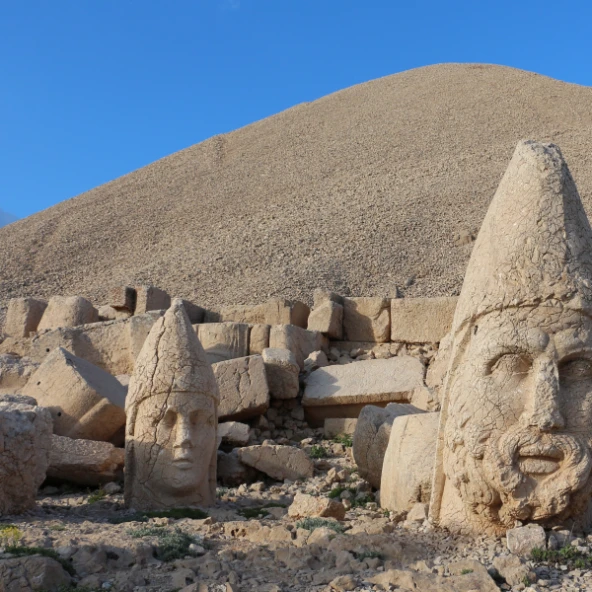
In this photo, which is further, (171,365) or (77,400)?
(77,400)

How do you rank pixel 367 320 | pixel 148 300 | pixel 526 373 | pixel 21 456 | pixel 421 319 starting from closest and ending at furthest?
pixel 526 373, pixel 21 456, pixel 421 319, pixel 367 320, pixel 148 300

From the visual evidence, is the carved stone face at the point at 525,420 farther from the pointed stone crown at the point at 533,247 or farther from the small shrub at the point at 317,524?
the small shrub at the point at 317,524

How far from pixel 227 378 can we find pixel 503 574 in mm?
7101

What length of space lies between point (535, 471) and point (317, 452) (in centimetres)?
564

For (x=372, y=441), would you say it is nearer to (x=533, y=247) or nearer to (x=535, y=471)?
(x=535, y=471)

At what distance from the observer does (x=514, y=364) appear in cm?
521

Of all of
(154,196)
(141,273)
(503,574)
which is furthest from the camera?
(154,196)

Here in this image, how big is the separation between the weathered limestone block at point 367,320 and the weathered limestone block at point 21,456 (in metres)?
7.23

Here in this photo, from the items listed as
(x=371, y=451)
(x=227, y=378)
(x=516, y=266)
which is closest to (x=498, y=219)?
(x=516, y=266)

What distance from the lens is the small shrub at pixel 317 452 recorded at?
10445 millimetres

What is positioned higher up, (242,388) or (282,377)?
(282,377)

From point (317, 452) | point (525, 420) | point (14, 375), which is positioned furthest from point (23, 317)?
point (525, 420)

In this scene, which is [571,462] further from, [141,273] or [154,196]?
[154,196]

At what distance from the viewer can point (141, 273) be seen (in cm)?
2258
